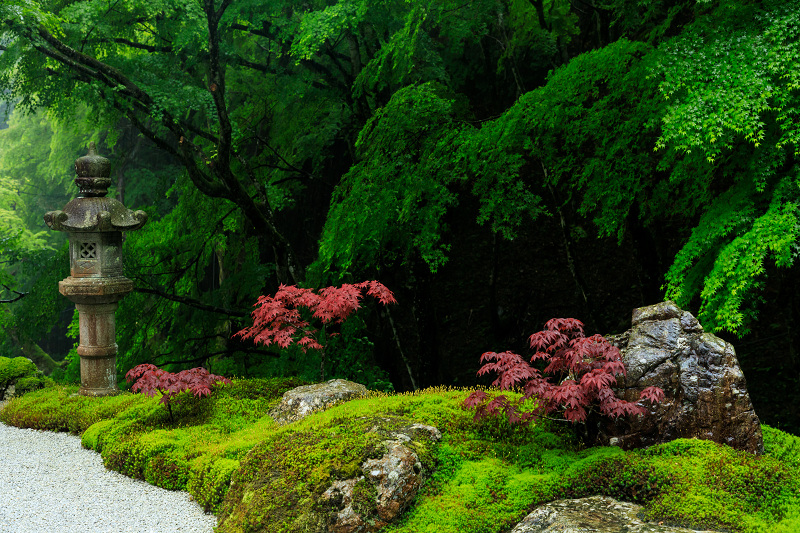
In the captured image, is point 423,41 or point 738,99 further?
point 423,41

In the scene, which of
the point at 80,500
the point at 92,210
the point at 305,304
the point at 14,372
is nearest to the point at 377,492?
the point at 80,500

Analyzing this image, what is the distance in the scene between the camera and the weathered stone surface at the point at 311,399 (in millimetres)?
5566

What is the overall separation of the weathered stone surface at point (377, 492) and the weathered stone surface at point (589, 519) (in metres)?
0.72

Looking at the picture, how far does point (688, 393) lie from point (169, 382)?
4468 mm

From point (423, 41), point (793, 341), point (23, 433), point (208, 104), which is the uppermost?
point (423, 41)

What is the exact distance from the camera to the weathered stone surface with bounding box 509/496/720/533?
3.26m

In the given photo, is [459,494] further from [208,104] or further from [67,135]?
[67,135]

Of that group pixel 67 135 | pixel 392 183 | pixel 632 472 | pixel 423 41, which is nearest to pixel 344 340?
pixel 392 183

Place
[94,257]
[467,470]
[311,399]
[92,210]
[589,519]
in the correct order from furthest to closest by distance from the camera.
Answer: [94,257] < [92,210] < [311,399] < [467,470] < [589,519]

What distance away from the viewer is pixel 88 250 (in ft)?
23.1

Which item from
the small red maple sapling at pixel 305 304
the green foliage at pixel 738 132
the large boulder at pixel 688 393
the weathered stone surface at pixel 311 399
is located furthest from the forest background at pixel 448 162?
the weathered stone surface at pixel 311 399

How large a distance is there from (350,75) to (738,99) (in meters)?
6.20

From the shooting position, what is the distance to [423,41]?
7934mm

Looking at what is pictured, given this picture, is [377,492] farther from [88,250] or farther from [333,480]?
[88,250]
